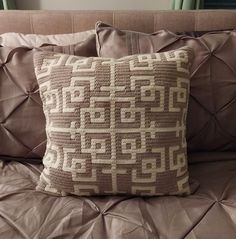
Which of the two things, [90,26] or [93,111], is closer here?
[93,111]

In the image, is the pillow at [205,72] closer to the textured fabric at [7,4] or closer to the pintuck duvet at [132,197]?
the pintuck duvet at [132,197]

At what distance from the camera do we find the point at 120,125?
87 cm

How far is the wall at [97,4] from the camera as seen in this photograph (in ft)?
5.15

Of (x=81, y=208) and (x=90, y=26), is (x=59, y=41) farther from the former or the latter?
(x=81, y=208)

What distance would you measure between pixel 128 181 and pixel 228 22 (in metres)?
0.76

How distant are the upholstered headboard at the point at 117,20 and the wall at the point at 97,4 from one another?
1.00ft

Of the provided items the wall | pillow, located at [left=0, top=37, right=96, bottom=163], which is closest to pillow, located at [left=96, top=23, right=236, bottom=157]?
pillow, located at [left=0, top=37, right=96, bottom=163]

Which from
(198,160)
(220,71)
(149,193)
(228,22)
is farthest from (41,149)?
(228,22)

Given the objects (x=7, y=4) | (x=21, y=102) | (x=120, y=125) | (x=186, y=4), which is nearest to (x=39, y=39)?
(x=21, y=102)

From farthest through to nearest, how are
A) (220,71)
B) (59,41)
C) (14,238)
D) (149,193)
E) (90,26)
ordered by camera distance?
1. (90,26)
2. (59,41)
3. (220,71)
4. (149,193)
5. (14,238)

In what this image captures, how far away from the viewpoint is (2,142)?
42.4 inches

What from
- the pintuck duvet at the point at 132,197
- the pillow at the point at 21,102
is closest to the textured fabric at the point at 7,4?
the pintuck duvet at the point at 132,197

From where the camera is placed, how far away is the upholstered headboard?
1.27 meters

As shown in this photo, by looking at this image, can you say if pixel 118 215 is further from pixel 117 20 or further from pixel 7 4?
pixel 7 4
